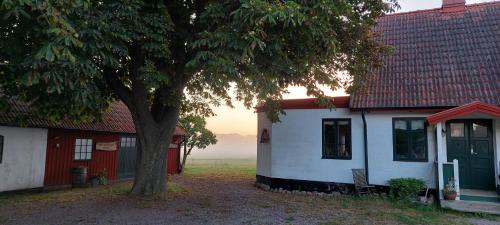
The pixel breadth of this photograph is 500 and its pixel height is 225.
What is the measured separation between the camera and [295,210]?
1013cm

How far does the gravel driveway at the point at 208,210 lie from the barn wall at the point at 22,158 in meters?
2.18

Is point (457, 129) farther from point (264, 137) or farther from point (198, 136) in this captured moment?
point (198, 136)

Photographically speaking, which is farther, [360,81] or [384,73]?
[384,73]

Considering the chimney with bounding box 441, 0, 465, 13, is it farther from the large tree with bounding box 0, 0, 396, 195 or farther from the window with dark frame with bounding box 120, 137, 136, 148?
the window with dark frame with bounding box 120, 137, 136, 148

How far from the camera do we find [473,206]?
1004cm

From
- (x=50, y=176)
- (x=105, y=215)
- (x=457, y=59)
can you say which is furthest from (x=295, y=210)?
(x=50, y=176)

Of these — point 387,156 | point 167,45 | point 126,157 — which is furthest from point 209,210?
point 126,157

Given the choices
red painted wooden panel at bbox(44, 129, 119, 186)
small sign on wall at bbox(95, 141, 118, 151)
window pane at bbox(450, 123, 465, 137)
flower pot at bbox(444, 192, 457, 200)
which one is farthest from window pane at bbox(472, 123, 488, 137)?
red painted wooden panel at bbox(44, 129, 119, 186)

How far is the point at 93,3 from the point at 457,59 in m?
12.0

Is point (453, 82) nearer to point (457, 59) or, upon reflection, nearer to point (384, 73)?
point (457, 59)

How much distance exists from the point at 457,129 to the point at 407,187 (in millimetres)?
2658

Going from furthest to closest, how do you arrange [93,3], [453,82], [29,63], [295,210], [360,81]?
1. [453,82]
2. [360,81]
3. [295,210]
4. [93,3]
5. [29,63]

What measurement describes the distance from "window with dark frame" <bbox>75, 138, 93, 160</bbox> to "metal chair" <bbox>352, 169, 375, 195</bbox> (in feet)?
37.6

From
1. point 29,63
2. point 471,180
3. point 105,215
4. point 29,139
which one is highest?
point 29,63
